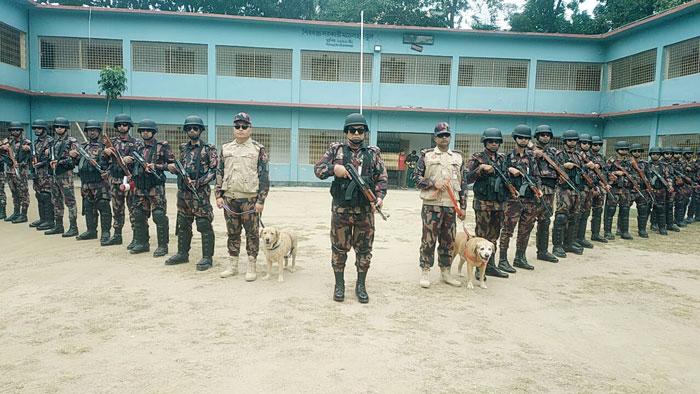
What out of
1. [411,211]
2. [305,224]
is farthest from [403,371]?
[411,211]

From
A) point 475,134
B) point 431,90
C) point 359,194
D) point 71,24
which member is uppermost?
point 71,24

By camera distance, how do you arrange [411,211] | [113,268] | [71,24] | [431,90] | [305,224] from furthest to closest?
[431,90] < [71,24] < [411,211] < [305,224] < [113,268]

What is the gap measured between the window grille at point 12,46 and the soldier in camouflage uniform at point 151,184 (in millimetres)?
15180

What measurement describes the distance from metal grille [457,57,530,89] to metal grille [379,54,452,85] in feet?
2.69

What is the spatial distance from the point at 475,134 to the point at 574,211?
13735 millimetres

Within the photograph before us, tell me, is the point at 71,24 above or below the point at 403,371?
above

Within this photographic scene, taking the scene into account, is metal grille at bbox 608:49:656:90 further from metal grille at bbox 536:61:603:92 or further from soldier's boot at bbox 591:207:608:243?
soldier's boot at bbox 591:207:608:243

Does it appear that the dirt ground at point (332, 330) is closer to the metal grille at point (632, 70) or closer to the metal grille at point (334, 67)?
the metal grille at point (632, 70)

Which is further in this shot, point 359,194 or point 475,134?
point 475,134

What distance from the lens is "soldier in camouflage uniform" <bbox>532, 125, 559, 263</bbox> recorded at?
7.06 m

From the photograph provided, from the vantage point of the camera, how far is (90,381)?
10.2ft

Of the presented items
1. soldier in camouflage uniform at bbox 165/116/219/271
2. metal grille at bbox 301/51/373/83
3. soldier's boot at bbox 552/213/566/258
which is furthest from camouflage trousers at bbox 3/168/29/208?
metal grille at bbox 301/51/373/83

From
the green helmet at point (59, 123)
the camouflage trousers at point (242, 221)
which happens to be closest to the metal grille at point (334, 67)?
the green helmet at point (59, 123)

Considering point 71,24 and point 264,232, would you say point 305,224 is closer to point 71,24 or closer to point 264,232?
point 264,232
